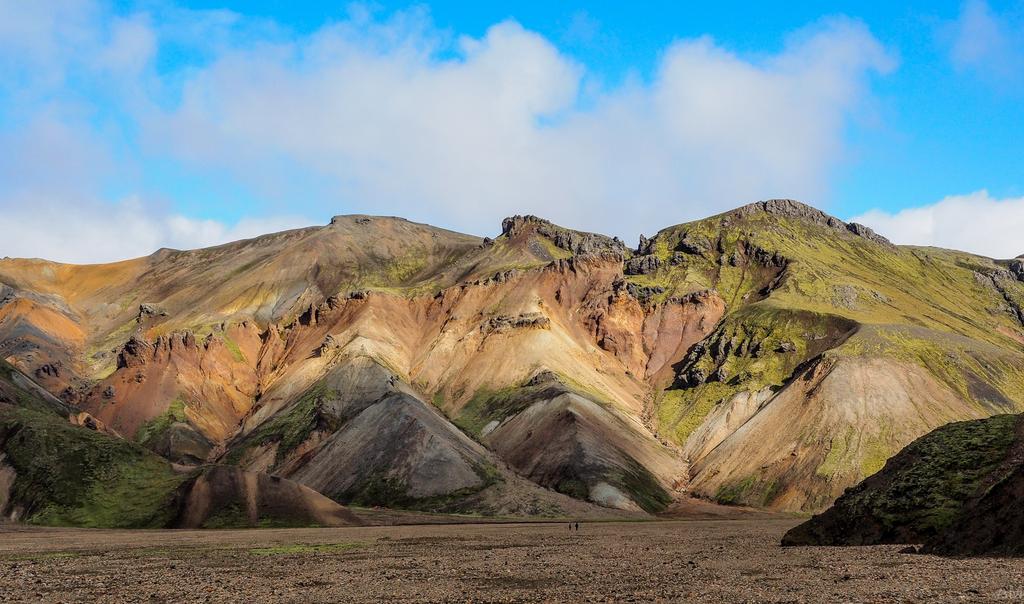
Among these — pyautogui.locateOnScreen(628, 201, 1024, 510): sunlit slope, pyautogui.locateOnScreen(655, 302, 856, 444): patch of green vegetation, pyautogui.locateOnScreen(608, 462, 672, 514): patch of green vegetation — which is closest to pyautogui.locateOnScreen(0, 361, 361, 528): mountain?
pyautogui.locateOnScreen(608, 462, 672, 514): patch of green vegetation

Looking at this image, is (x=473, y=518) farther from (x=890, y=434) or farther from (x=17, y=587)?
(x=17, y=587)

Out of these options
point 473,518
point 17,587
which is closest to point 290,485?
point 473,518

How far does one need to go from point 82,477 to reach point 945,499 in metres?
97.7

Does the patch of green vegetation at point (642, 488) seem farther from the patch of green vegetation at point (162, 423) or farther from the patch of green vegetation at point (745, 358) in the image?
the patch of green vegetation at point (162, 423)

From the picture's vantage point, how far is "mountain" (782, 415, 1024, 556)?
37500 millimetres

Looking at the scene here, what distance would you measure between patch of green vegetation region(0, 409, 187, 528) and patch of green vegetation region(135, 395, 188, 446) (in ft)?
184

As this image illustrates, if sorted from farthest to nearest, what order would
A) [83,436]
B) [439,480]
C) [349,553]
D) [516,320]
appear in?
[516,320] → [439,480] → [83,436] → [349,553]

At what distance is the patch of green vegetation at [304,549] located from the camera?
189 ft

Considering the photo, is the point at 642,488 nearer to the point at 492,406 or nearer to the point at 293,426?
the point at 492,406

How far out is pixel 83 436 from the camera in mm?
115375

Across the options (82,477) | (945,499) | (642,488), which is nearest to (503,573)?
(945,499)

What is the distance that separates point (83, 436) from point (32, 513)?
1600 cm

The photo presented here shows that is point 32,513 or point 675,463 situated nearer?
point 32,513

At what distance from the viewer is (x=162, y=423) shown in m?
178
